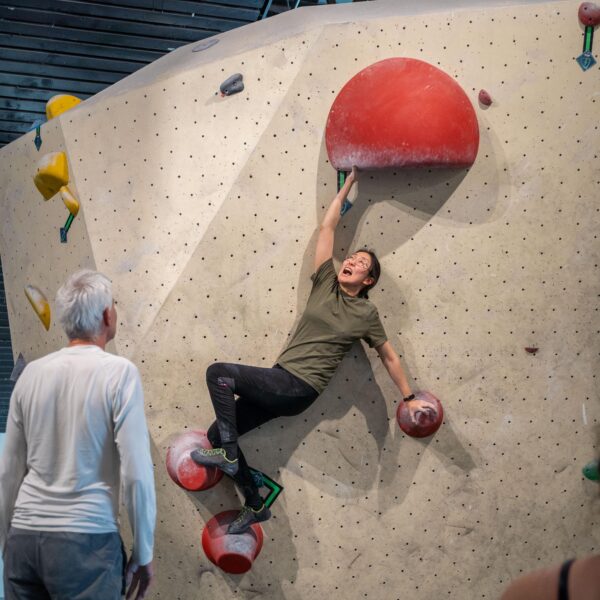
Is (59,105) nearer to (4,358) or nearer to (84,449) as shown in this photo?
(84,449)

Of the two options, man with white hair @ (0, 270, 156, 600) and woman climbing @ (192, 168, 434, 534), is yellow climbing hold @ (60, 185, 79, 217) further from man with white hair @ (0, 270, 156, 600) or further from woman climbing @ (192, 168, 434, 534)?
man with white hair @ (0, 270, 156, 600)

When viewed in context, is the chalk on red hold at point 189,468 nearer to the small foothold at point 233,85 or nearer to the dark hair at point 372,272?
the dark hair at point 372,272

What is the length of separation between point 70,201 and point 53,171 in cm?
17

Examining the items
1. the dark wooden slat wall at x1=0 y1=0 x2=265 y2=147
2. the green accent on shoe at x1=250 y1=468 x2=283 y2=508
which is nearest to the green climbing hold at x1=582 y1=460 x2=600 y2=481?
the green accent on shoe at x1=250 y1=468 x2=283 y2=508

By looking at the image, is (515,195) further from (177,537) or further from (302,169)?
(177,537)

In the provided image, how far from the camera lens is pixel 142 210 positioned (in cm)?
391

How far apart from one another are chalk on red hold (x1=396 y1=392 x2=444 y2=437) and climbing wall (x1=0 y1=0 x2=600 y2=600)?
0.09 meters

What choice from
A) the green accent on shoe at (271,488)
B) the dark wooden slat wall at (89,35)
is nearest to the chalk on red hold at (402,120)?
the green accent on shoe at (271,488)

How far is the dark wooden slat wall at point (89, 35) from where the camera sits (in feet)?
18.2

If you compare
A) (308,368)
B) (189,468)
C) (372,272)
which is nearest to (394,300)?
(372,272)

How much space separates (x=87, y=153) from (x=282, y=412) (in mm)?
1531

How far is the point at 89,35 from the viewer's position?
5.77 m

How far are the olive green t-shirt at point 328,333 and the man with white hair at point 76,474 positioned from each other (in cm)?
138

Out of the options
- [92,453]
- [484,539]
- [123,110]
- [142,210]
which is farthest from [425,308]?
[92,453]
